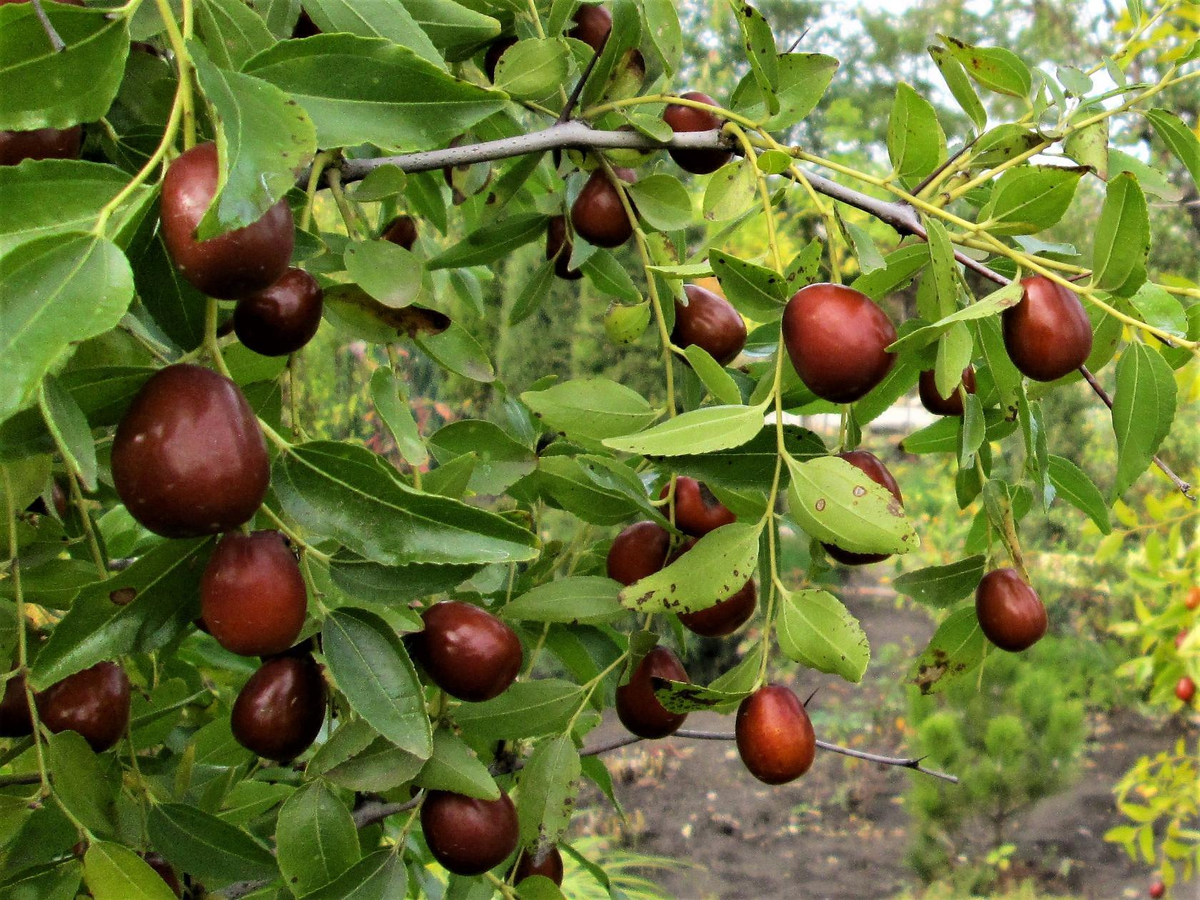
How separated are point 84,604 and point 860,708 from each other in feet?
17.4

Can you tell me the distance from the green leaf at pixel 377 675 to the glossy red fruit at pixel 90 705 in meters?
0.19

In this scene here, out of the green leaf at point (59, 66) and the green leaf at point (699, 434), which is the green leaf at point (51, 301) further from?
the green leaf at point (699, 434)

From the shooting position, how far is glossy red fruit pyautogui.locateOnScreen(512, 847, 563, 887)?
0.84m

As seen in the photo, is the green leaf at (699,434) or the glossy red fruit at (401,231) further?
the glossy red fruit at (401,231)

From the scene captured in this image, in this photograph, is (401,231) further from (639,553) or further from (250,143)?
(250,143)

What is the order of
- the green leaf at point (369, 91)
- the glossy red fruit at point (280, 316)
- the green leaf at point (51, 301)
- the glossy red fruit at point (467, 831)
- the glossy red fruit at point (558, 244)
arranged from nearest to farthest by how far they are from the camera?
the green leaf at point (51, 301) → the green leaf at point (369, 91) → the glossy red fruit at point (280, 316) → the glossy red fruit at point (467, 831) → the glossy red fruit at point (558, 244)

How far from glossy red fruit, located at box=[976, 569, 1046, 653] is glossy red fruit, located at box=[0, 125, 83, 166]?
66cm

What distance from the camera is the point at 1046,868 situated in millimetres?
4039

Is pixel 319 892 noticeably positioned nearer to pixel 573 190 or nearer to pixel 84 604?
pixel 84 604

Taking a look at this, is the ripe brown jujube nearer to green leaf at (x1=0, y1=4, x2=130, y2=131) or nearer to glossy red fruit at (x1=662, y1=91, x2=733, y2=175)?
glossy red fruit at (x1=662, y1=91, x2=733, y2=175)

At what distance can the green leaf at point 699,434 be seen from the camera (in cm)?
54

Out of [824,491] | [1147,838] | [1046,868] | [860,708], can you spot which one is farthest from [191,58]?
[860,708]

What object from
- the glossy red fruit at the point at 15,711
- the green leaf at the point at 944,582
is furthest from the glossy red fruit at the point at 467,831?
the green leaf at the point at 944,582

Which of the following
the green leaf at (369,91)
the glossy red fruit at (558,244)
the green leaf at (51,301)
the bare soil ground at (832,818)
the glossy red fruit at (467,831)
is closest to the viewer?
the green leaf at (51,301)
